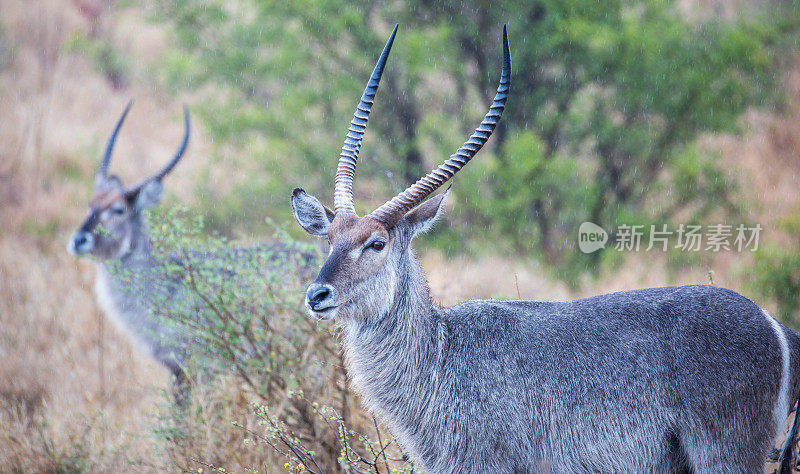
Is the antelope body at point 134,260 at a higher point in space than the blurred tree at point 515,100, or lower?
lower

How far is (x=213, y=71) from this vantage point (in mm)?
9945

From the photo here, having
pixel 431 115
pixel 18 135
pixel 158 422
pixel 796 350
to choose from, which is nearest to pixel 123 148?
pixel 18 135

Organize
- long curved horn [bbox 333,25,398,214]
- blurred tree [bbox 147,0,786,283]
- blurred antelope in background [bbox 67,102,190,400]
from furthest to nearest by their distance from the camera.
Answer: blurred tree [bbox 147,0,786,283], blurred antelope in background [bbox 67,102,190,400], long curved horn [bbox 333,25,398,214]

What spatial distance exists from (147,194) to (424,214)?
4.52 metres

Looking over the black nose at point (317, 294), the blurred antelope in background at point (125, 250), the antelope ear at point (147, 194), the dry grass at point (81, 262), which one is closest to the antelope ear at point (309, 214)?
the black nose at point (317, 294)

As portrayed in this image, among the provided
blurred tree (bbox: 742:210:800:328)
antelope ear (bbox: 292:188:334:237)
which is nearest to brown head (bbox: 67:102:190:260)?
antelope ear (bbox: 292:188:334:237)

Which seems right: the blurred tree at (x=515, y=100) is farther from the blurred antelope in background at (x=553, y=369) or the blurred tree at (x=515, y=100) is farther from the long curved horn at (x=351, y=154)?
the blurred antelope in background at (x=553, y=369)

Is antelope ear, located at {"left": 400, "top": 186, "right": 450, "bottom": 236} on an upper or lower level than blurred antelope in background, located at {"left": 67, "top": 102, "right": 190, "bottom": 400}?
upper

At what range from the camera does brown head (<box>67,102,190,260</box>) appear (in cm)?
691

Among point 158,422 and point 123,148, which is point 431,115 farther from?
point 123,148

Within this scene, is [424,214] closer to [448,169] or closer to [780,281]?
[448,169]

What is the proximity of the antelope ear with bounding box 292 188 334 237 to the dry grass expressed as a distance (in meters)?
1.75

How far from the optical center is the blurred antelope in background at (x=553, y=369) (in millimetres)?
3371

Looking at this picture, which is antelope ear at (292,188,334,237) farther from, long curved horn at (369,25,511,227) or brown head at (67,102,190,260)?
brown head at (67,102,190,260)
